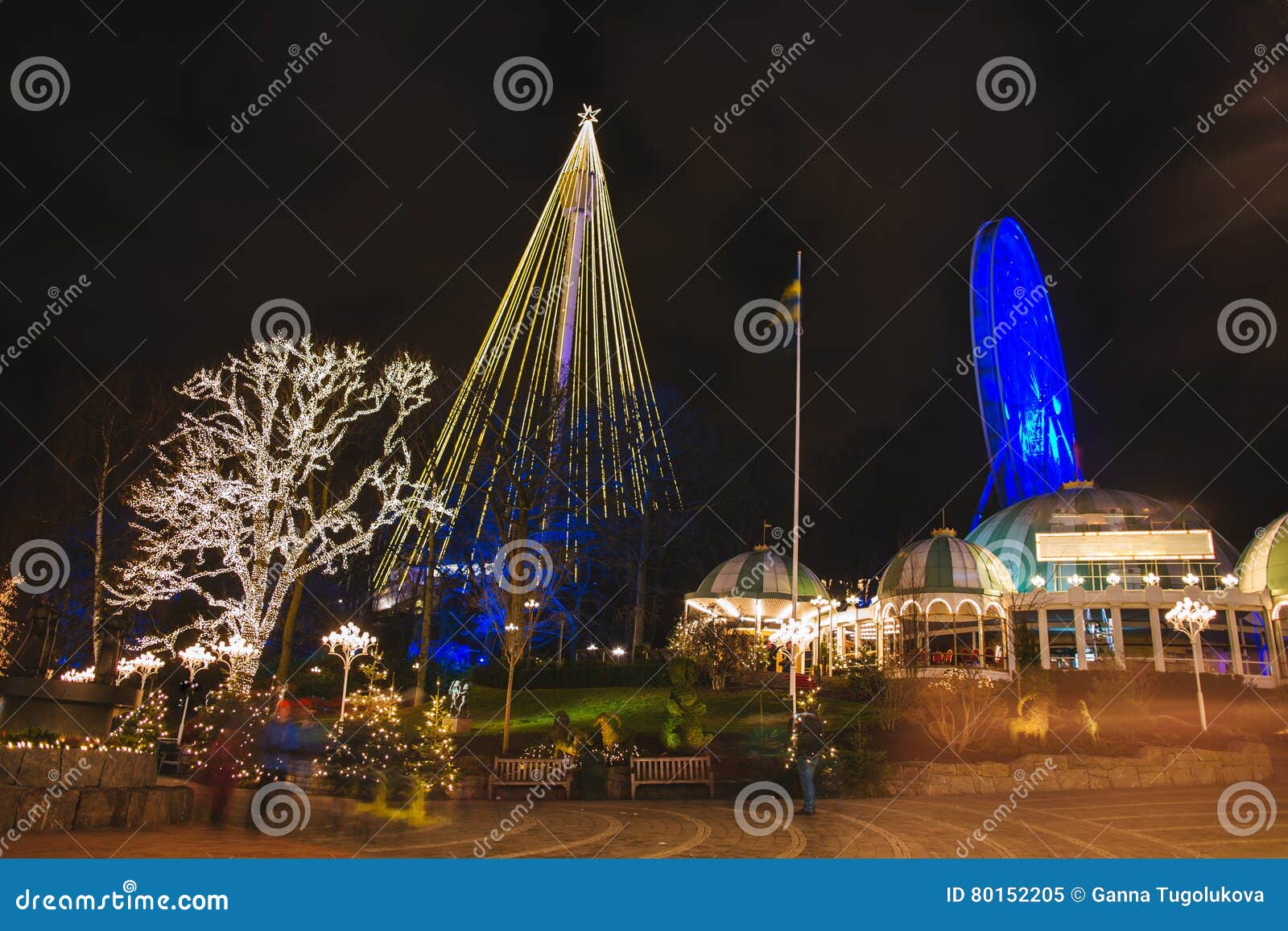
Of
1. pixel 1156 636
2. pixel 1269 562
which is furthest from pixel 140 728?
Answer: pixel 1269 562

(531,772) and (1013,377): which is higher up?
(1013,377)

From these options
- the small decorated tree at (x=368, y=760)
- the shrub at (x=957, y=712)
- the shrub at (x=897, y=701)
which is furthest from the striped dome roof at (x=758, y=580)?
the small decorated tree at (x=368, y=760)

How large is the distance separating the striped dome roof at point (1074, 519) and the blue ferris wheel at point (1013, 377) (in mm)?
15588

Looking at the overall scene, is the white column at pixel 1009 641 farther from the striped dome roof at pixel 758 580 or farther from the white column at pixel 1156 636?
the striped dome roof at pixel 758 580

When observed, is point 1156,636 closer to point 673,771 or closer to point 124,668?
point 673,771

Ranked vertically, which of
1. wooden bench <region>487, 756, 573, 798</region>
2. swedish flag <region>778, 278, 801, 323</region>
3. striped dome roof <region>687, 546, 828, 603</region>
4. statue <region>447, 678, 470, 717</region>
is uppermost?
swedish flag <region>778, 278, 801, 323</region>

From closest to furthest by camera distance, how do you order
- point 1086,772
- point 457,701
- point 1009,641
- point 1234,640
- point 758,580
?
point 1086,772 → point 457,701 → point 1009,641 → point 1234,640 → point 758,580

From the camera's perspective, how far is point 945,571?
130 feet

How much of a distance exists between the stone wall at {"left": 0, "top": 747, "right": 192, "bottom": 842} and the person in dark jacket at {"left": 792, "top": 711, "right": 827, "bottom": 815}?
9637mm

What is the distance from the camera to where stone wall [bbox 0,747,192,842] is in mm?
10578

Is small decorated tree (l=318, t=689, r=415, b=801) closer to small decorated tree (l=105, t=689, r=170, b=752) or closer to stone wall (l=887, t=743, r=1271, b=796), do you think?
small decorated tree (l=105, t=689, r=170, b=752)

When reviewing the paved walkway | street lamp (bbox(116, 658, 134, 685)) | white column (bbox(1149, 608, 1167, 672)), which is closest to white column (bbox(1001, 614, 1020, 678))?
white column (bbox(1149, 608, 1167, 672))

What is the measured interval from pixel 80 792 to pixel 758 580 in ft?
108

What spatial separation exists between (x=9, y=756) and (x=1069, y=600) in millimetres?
40399
